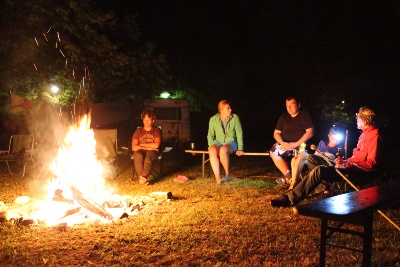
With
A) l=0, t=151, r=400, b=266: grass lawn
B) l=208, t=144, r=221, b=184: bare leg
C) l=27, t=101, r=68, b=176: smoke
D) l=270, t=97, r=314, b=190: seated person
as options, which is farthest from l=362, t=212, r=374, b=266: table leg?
l=27, t=101, r=68, b=176: smoke

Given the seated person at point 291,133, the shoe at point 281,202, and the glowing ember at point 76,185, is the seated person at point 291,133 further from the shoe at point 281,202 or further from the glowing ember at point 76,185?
the glowing ember at point 76,185

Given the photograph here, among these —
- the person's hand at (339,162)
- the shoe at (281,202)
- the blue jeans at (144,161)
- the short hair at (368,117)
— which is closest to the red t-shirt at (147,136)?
the blue jeans at (144,161)

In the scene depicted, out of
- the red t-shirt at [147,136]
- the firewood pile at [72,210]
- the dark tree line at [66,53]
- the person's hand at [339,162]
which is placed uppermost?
the dark tree line at [66,53]

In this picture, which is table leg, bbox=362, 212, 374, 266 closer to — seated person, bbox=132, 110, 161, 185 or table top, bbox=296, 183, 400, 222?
table top, bbox=296, 183, 400, 222

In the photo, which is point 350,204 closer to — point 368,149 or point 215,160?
point 368,149

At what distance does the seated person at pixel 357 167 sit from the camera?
5.13m

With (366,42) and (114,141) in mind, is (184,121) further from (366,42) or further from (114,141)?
(366,42)

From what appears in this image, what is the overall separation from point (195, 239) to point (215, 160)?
118 inches

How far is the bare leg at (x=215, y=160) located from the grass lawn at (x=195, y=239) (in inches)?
35.9

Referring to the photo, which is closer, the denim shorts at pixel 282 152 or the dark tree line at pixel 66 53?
the denim shorts at pixel 282 152

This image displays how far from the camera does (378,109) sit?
18484 mm

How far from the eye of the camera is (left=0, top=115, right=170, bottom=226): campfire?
16.0 feet

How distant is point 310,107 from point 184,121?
315 inches

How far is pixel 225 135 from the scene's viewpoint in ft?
24.1
